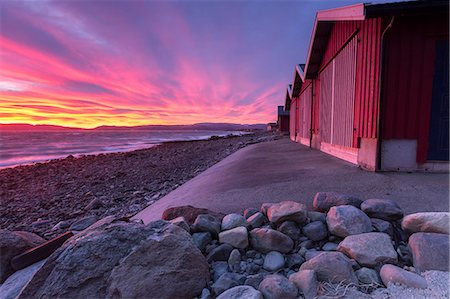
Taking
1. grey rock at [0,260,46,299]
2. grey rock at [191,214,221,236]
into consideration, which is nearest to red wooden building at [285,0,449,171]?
grey rock at [191,214,221,236]

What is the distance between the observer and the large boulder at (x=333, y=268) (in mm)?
2020

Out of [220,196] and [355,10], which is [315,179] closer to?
[220,196]

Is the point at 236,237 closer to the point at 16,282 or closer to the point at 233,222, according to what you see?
the point at 233,222

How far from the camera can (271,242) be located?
2.54 metres

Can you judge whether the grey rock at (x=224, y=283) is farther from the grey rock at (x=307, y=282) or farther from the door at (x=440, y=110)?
the door at (x=440, y=110)

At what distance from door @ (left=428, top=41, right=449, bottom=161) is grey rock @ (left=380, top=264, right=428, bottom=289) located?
14.0 feet

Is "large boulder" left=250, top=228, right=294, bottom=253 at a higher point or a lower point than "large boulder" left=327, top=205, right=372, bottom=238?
lower

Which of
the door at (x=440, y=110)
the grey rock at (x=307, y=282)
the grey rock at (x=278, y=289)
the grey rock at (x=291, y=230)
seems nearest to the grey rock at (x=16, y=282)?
the grey rock at (x=278, y=289)

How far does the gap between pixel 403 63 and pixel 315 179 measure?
326cm

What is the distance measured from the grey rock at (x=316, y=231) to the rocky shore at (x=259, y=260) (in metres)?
0.01

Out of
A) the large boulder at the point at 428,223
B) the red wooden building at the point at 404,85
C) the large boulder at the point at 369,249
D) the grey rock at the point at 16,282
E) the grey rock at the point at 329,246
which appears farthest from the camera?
the red wooden building at the point at 404,85

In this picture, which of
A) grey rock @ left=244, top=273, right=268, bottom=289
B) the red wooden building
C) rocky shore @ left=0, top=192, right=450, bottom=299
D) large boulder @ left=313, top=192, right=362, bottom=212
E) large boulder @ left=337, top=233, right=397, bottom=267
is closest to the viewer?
rocky shore @ left=0, top=192, right=450, bottom=299

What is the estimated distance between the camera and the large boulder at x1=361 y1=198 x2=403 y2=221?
110 inches

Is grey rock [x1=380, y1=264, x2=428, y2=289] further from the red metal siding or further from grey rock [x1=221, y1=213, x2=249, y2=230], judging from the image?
the red metal siding
